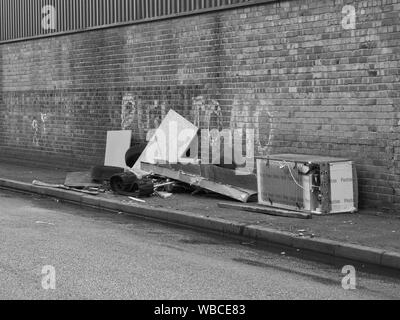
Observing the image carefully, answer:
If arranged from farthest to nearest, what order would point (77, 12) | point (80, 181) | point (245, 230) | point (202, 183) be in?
1. point (77, 12)
2. point (80, 181)
3. point (202, 183)
4. point (245, 230)

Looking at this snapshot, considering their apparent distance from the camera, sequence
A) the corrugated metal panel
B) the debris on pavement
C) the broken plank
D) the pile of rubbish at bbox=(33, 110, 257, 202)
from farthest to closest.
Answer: the corrugated metal panel < the debris on pavement < the pile of rubbish at bbox=(33, 110, 257, 202) < the broken plank

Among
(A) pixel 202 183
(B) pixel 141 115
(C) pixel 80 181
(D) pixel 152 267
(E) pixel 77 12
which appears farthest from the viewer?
(E) pixel 77 12

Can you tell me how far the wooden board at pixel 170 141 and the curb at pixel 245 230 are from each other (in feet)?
6.04

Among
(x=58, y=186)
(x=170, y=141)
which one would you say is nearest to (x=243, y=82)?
(x=170, y=141)

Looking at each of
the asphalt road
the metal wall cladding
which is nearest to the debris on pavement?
the asphalt road

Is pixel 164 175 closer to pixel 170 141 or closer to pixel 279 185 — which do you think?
pixel 170 141

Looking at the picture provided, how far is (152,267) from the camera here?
7.20m

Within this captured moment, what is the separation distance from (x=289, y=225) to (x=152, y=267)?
2.95 m

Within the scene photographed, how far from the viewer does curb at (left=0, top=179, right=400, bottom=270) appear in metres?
7.82

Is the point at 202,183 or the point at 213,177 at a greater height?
the point at 213,177

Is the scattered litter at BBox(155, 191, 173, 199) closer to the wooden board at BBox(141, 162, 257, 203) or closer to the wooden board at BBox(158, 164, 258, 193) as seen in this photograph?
the wooden board at BBox(141, 162, 257, 203)

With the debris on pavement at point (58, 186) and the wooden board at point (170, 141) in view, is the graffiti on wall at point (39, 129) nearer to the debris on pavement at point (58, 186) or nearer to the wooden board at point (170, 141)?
the debris on pavement at point (58, 186)

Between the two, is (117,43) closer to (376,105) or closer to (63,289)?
(376,105)

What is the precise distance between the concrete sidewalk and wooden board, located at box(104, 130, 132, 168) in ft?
→ 8.57
